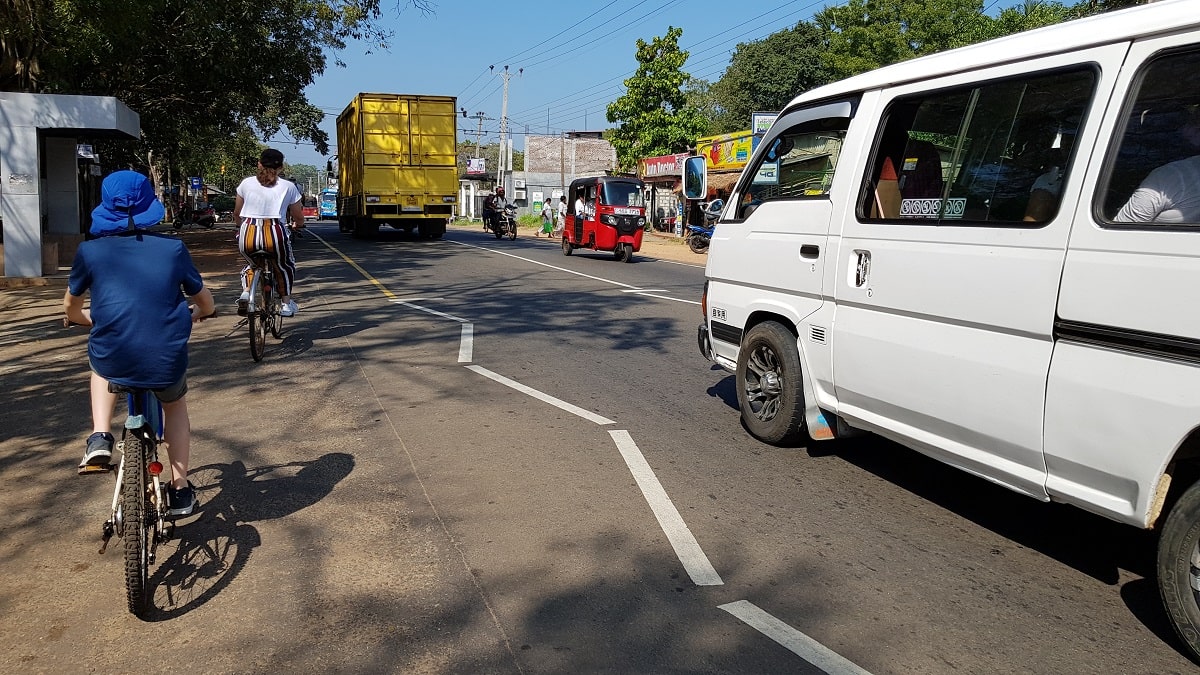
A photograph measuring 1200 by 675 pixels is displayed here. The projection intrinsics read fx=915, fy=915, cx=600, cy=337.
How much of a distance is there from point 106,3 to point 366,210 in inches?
526

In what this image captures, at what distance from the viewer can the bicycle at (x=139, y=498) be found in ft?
11.6

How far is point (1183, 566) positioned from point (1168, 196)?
4.39ft

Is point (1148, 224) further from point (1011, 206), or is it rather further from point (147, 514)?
point (147, 514)

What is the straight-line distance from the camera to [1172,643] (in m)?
3.50

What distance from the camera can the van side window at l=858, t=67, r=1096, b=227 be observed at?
3869 mm

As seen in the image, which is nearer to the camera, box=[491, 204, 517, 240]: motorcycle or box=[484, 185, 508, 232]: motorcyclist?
box=[491, 204, 517, 240]: motorcycle

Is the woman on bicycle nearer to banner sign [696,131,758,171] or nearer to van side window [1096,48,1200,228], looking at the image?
van side window [1096,48,1200,228]

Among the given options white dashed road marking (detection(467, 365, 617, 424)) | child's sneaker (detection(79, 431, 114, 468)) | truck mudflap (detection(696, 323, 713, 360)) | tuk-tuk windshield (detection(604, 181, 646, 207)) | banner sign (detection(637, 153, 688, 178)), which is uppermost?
banner sign (detection(637, 153, 688, 178))

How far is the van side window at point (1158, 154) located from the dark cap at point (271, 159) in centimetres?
710

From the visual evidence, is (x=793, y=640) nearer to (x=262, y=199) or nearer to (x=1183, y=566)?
(x=1183, y=566)

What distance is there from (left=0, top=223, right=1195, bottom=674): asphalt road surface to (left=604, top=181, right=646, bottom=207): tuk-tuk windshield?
15.1m

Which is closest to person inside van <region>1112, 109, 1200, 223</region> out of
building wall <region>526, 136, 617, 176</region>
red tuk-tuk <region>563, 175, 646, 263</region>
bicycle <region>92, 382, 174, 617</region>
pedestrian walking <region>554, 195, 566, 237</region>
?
bicycle <region>92, 382, 174, 617</region>

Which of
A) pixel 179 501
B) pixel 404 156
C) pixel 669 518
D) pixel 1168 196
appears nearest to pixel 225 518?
pixel 179 501

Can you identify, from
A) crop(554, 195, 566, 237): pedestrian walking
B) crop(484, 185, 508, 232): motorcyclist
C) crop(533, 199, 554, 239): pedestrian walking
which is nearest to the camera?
crop(484, 185, 508, 232): motorcyclist
